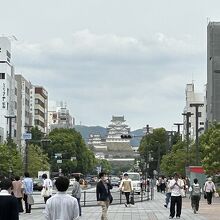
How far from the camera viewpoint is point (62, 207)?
11109mm

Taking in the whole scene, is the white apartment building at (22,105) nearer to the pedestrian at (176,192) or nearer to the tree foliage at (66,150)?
the tree foliage at (66,150)

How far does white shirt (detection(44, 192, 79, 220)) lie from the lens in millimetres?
11086

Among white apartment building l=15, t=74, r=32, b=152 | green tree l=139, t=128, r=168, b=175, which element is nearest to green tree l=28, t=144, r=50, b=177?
white apartment building l=15, t=74, r=32, b=152

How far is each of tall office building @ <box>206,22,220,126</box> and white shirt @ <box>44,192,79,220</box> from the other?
97.0 metres

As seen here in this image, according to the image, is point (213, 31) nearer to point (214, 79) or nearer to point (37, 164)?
point (214, 79)

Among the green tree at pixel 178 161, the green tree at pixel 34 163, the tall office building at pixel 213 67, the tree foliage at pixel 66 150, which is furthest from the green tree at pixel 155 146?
the green tree at pixel 178 161

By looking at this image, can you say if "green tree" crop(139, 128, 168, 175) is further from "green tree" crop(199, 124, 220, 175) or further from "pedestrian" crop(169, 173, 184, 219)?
"pedestrian" crop(169, 173, 184, 219)

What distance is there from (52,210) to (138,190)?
50.1 metres

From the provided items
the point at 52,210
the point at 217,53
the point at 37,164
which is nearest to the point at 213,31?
the point at 217,53

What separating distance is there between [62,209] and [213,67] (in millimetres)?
98950

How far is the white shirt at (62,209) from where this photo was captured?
11.1 metres

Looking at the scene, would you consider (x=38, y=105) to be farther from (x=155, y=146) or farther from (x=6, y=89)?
(x=6, y=89)

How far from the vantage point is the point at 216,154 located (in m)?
60.2

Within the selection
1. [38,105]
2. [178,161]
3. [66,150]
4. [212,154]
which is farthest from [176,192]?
[38,105]
